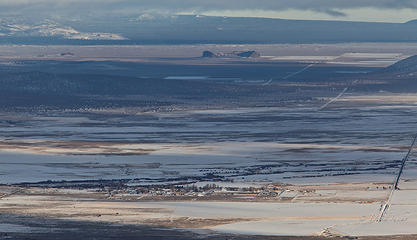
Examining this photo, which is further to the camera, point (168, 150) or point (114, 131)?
point (114, 131)

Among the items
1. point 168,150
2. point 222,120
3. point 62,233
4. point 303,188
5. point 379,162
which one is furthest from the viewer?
point 222,120

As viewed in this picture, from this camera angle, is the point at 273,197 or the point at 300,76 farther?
the point at 300,76

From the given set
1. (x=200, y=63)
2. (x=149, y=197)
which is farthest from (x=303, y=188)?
(x=200, y=63)

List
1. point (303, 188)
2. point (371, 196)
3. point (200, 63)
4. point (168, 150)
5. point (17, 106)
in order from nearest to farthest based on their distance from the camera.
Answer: point (371, 196) → point (303, 188) → point (168, 150) → point (17, 106) → point (200, 63)

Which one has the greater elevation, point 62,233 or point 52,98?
point 62,233

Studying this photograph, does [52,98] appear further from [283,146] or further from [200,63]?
[200,63]

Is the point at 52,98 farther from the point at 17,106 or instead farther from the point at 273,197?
the point at 273,197

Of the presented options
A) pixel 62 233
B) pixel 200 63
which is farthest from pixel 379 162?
pixel 200 63

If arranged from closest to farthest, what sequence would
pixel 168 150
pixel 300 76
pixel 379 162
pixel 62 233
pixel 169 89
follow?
pixel 62 233
pixel 379 162
pixel 168 150
pixel 169 89
pixel 300 76

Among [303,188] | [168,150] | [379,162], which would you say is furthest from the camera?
[168,150]
